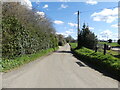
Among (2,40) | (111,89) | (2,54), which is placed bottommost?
(111,89)

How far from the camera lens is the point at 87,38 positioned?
3962cm

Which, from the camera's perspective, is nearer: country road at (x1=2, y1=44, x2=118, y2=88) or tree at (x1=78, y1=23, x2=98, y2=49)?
country road at (x1=2, y1=44, x2=118, y2=88)

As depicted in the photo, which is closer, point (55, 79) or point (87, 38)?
point (55, 79)

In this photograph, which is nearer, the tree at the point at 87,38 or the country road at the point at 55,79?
the country road at the point at 55,79

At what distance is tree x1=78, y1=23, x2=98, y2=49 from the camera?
127 feet

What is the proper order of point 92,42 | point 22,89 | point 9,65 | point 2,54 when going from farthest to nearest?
point 92,42, point 2,54, point 9,65, point 22,89

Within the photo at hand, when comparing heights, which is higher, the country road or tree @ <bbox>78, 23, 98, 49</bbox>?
tree @ <bbox>78, 23, 98, 49</bbox>

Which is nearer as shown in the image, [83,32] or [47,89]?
[47,89]

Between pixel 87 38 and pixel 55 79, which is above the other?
pixel 87 38

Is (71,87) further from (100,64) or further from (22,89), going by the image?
(100,64)

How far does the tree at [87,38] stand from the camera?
1528 inches

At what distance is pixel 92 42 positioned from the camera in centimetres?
3894

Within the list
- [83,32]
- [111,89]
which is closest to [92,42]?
[83,32]

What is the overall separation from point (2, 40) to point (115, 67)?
837 cm
